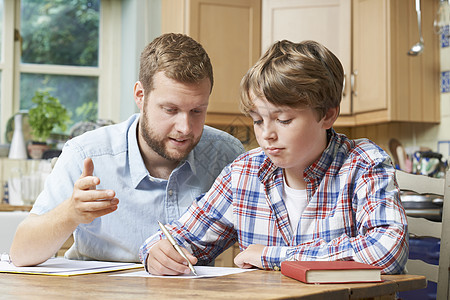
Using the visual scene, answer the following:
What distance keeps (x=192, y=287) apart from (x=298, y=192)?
444mm

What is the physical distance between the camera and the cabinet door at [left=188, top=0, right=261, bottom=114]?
3604mm

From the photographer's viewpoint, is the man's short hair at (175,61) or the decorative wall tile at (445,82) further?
the decorative wall tile at (445,82)

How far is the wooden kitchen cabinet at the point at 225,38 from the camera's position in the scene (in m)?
3.60

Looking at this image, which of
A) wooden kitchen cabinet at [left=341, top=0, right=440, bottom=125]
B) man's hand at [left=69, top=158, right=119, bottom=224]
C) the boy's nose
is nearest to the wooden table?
man's hand at [left=69, top=158, right=119, bottom=224]

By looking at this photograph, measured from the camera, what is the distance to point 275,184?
1410mm

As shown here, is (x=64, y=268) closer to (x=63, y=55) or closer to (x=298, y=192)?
(x=298, y=192)

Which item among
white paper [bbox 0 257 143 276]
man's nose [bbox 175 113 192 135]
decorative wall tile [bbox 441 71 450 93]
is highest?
decorative wall tile [bbox 441 71 450 93]

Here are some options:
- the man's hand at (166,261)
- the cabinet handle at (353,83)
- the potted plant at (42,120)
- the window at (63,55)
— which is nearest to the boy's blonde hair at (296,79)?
Result: the man's hand at (166,261)

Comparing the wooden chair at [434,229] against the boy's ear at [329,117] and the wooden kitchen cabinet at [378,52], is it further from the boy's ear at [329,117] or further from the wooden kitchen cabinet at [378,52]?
the wooden kitchen cabinet at [378,52]

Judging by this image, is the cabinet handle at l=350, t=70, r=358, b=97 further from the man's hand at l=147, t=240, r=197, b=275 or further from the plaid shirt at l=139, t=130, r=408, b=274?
the man's hand at l=147, t=240, r=197, b=275

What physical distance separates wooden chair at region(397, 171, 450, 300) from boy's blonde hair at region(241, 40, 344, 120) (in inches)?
14.5

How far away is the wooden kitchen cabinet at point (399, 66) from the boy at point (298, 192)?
6.47ft

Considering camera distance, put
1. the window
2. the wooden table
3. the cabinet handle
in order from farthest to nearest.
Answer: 1. the window
2. the cabinet handle
3. the wooden table

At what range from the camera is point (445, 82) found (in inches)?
129
